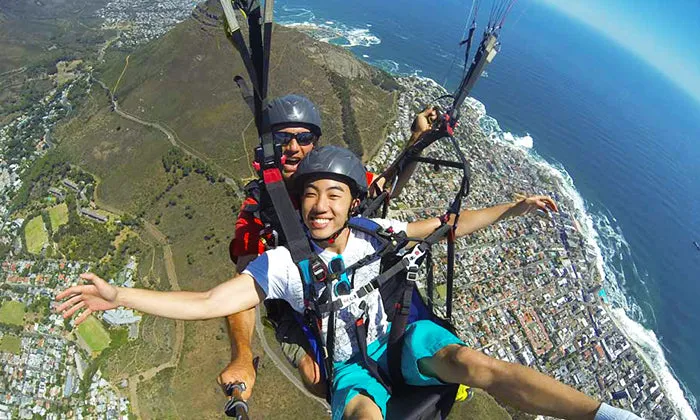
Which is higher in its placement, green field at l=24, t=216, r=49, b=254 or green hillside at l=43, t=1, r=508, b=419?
green hillside at l=43, t=1, r=508, b=419

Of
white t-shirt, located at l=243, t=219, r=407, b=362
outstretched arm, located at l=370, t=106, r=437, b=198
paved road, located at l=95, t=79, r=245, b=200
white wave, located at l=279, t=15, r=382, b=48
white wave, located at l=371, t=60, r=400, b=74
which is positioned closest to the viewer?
white t-shirt, located at l=243, t=219, r=407, b=362

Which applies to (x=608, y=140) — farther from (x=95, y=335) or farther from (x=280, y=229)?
(x=280, y=229)

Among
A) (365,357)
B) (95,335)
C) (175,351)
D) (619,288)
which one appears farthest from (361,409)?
(619,288)

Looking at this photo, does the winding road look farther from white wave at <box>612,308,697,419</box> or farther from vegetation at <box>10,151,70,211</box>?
white wave at <box>612,308,697,419</box>

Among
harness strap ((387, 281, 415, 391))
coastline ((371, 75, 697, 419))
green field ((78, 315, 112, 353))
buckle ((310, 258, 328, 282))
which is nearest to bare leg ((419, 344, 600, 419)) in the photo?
harness strap ((387, 281, 415, 391))

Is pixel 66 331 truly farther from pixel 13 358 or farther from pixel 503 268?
pixel 503 268

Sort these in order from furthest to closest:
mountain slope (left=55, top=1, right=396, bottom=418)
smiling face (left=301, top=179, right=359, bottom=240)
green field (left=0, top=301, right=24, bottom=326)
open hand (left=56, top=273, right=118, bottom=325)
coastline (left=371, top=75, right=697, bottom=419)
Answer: coastline (left=371, top=75, right=697, bottom=419)
green field (left=0, top=301, right=24, bottom=326)
mountain slope (left=55, top=1, right=396, bottom=418)
smiling face (left=301, top=179, right=359, bottom=240)
open hand (left=56, top=273, right=118, bottom=325)

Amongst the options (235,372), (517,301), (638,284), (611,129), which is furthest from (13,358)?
(611,129)

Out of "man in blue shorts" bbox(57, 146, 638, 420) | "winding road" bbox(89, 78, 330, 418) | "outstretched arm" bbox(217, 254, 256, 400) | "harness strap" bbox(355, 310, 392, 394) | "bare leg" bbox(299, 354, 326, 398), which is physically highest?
"man in blue shorts" bbox(57, 146, 638, 420)

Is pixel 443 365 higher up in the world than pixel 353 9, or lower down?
higher up
